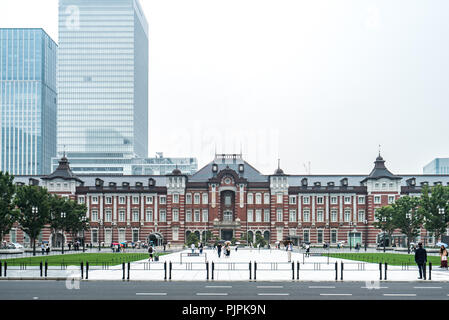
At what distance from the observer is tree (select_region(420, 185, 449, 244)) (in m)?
67.1

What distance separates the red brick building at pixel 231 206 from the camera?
99.1m

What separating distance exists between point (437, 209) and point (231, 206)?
41.3m

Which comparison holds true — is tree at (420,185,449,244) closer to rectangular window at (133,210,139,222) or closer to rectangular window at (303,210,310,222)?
rectangular window at (303,210,310,222)

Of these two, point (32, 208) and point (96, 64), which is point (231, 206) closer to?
point (32, 208)

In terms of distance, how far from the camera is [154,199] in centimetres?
10106

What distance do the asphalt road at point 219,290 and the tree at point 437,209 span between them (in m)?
41.6

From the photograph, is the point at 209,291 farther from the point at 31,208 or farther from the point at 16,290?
the point at 31,208

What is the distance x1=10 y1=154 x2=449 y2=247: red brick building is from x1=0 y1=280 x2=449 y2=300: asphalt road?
70906mm

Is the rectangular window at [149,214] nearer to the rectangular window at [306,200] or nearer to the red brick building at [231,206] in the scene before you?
the red brick building at [231,206]

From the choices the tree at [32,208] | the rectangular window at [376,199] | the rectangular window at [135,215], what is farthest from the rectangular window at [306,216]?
the tree at [32,208]

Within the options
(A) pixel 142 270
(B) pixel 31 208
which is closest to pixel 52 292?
(A) pixel 142 270

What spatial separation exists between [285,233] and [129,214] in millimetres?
28881

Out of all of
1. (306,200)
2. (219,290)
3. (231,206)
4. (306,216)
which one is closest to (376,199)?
(306,200)

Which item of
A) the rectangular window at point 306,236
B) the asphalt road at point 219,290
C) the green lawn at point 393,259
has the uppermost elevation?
the asphalt road at point 219,290
